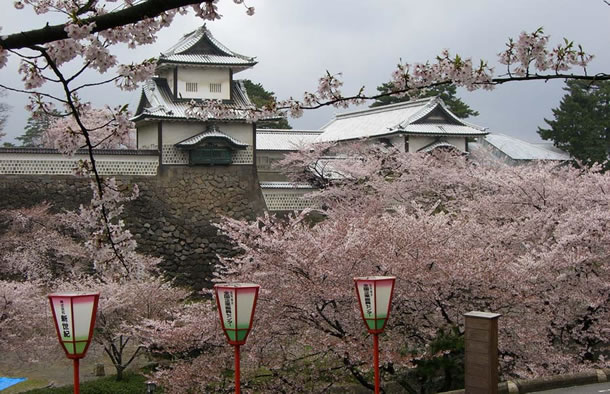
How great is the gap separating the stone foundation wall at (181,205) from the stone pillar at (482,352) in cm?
1194

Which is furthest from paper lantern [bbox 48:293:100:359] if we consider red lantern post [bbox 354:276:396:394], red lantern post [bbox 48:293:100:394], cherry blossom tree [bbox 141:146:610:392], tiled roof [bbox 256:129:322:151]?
tiled roof [bbox 256:129:322:151]

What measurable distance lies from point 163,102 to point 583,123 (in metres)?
19.7

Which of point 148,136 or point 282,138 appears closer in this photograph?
point 148,136

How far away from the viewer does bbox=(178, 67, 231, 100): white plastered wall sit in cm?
2047

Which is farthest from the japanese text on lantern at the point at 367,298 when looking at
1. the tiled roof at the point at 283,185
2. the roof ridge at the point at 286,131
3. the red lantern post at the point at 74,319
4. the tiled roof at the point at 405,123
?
the roof ridge at the point at 286,131

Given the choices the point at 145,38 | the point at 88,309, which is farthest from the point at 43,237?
the point at 145,38

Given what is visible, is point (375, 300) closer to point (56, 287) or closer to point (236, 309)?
point (236, 309)

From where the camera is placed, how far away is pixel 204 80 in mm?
20734

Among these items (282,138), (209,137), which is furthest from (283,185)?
(282,138)

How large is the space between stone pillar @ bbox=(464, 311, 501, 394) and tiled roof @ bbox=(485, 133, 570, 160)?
1025 inches

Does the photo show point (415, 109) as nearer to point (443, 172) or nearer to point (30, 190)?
point (443, 172)

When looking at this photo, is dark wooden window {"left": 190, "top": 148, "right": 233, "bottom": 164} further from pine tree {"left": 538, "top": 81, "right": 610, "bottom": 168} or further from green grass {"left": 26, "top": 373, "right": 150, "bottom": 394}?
pine tree {"left": 538, "top": 81, "right": 610, "bottom": 168}

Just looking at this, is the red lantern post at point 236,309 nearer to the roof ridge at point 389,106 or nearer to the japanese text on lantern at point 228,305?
the japanese text on lantern at point 228,305

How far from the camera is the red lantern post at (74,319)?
4988 millimetres
